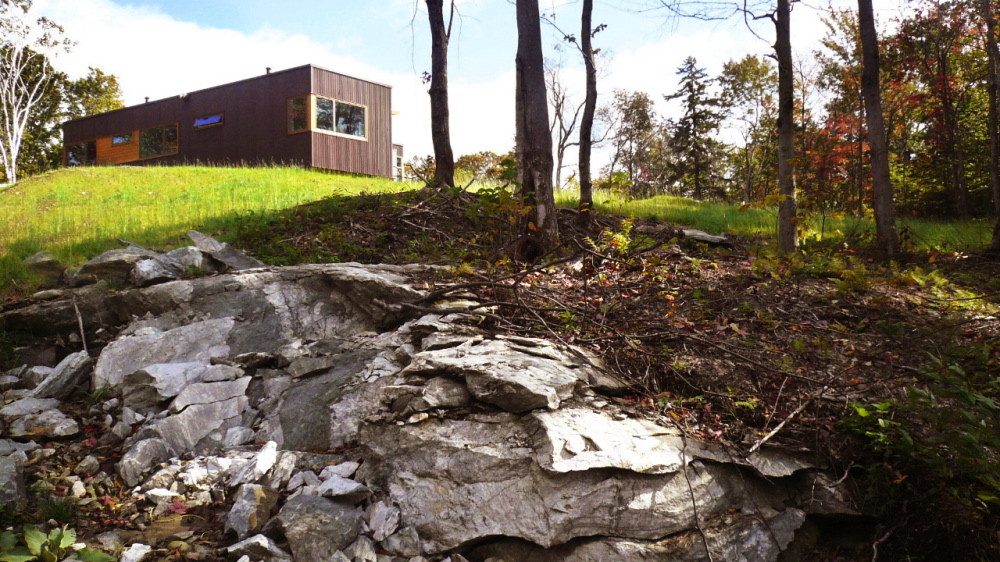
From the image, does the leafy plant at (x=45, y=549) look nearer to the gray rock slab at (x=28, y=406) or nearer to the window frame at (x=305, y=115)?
A: the gray rock slab at (x=28, y=406)

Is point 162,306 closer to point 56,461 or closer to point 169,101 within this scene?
point 56,461

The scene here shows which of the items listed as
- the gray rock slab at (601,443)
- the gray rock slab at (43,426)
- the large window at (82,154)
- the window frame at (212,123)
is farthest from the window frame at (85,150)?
the gray rock slab at (601,443)

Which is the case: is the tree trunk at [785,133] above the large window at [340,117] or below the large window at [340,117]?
below

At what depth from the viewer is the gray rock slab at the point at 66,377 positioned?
4.67 meters

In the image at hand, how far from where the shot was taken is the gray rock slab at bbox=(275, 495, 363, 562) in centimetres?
300

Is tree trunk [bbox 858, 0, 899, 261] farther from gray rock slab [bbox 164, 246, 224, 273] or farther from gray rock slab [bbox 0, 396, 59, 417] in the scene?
gray rock slab [bbox 0, 396, 59, 417]

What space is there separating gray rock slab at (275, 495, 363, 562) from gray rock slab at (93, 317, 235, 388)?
2191mm

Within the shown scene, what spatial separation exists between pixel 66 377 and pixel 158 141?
23.2 meters

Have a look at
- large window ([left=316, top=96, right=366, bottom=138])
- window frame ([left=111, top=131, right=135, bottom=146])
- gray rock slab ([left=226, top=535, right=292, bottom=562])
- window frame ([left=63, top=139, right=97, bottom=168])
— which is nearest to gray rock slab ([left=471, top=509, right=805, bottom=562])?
gray rock slab ([left=226, top=535, right=292, bottom=562])

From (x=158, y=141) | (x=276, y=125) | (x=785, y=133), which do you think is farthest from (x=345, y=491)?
(x=158, y=141)

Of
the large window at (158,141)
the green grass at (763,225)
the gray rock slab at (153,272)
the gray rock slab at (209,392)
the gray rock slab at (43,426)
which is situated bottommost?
the gray rock slab at (43,426)

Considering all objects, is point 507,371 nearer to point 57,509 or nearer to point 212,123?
point 57,509

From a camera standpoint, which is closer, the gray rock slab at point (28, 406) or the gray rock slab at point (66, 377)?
the gray rock slab at point (28, 406)

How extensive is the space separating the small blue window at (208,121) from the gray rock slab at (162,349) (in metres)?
20.0
